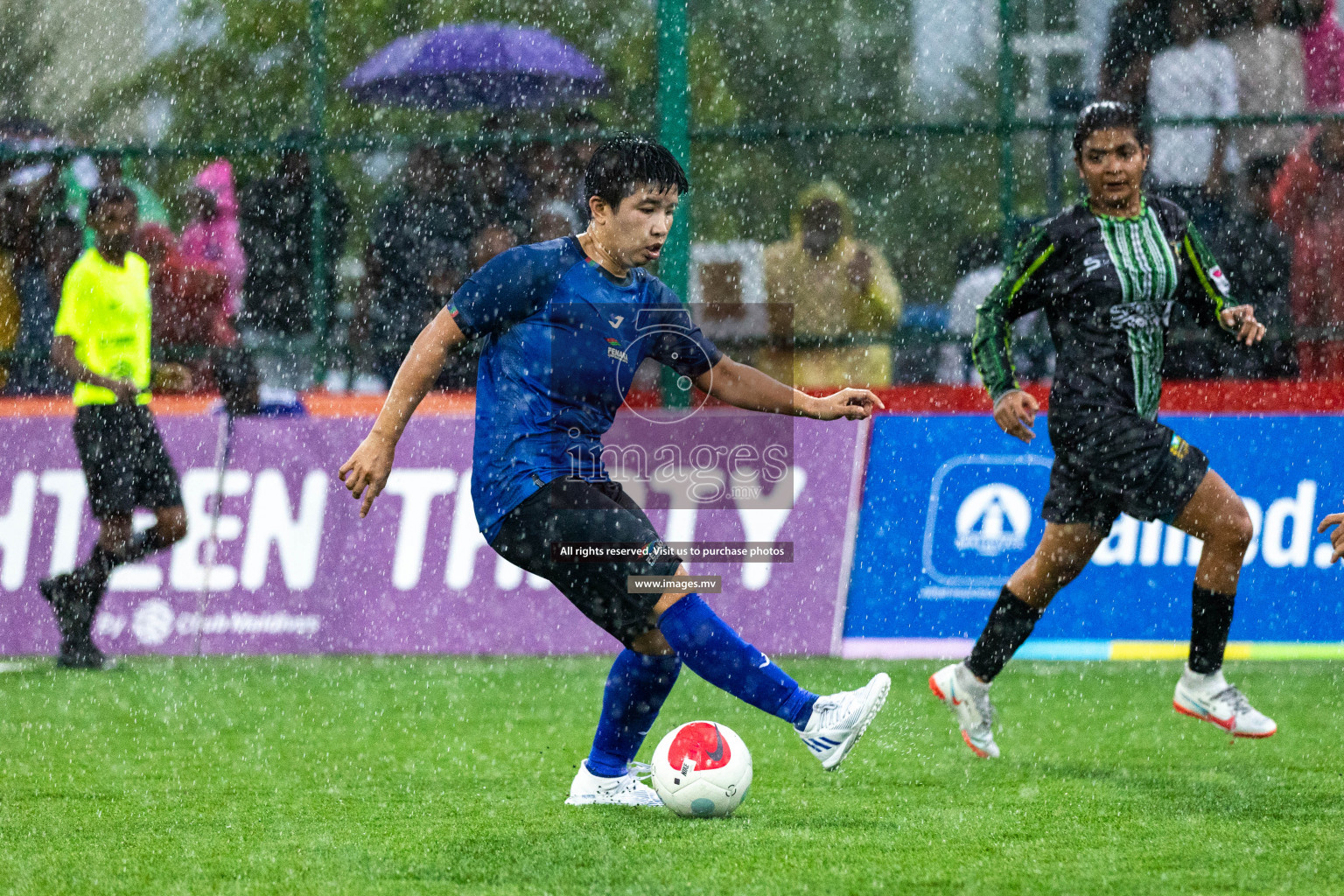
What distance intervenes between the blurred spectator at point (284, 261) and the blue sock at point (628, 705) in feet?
18.2

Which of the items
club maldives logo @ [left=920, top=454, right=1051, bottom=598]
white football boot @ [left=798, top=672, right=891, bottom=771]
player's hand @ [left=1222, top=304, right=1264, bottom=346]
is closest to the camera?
white football boot @ [left=798, top=672, right=891, bottom=771]

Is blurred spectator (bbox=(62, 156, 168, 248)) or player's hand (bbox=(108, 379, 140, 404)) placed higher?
blurred spectator (bbox=(62, 156, 168, 248))

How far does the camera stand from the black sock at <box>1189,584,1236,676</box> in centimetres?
596

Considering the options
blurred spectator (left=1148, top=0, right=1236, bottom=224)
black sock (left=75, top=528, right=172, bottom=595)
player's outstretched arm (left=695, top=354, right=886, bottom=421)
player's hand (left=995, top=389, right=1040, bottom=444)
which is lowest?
black sock (left=75, top=528, right=172, bottom=595)

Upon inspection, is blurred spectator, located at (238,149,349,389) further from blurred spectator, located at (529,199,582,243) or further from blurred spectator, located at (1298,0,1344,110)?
blurred spectator, located at (1298,0,1344,110)

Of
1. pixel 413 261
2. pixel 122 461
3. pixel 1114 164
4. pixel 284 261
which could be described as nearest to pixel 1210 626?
pixel 1114 164

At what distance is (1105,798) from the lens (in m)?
5.09

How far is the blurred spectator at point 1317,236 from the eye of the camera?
934 cm

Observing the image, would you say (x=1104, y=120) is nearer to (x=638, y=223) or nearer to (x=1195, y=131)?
(x=638, y=223)

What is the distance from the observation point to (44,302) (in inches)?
409

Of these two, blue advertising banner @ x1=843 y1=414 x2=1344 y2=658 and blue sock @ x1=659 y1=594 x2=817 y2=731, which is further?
blue advertising banner @ x1=843 y1=414 x2=1344 y2=658

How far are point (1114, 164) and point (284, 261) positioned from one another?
18.7 ft

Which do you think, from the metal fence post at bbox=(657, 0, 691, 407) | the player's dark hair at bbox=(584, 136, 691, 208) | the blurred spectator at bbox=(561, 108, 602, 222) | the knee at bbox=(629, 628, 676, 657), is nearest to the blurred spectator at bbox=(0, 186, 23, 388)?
the blurred spectator at bbox=(561, 108, 602, 222)

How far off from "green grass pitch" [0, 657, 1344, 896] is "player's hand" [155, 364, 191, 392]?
2397mm
